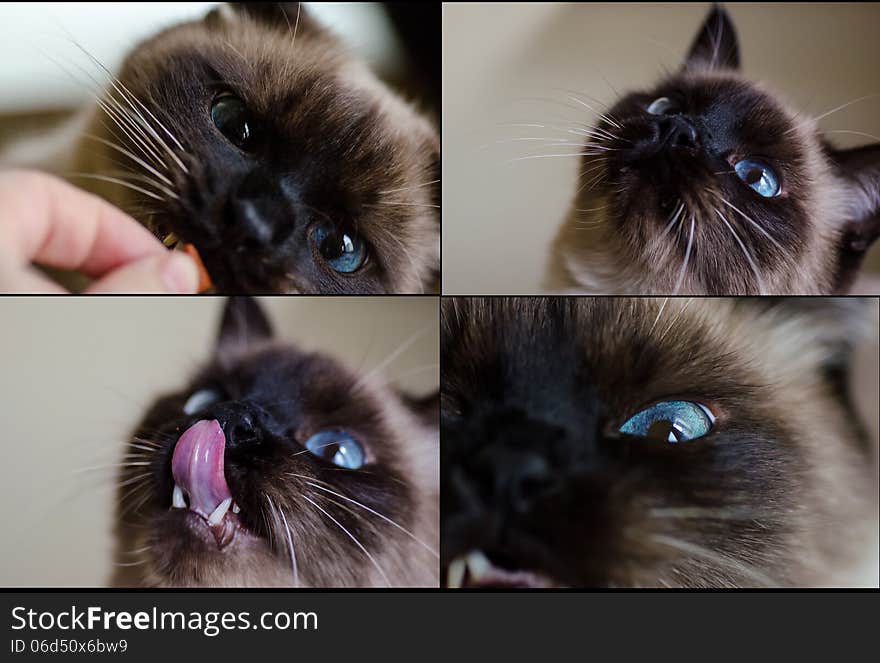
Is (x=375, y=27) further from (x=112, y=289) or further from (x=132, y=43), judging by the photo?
(x=112, y=289)

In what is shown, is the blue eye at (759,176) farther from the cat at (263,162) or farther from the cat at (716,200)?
the cat at (263,162)

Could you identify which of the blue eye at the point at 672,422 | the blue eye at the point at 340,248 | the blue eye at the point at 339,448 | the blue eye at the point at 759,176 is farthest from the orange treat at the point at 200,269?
the blue eye at the point at 759,176

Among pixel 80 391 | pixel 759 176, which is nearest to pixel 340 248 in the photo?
pixel 80 391

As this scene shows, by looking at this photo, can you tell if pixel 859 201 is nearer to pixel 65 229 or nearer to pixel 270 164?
pixel 270 164

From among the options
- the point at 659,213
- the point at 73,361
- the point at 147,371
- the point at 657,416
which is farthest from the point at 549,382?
the point at 73,361

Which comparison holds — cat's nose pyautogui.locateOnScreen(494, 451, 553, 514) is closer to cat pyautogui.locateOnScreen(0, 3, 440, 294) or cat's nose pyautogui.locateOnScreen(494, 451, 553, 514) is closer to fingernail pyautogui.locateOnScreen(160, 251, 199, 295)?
cat pyautogui.locateOnScreen(0, 3, 440, 294)
